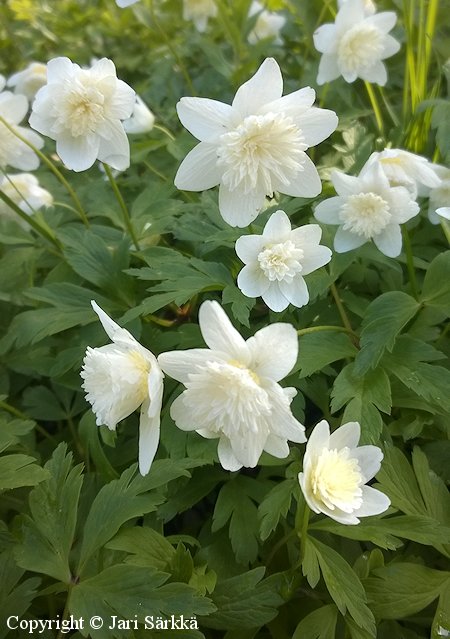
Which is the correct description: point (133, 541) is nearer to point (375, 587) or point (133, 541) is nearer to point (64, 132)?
point (375, 587)

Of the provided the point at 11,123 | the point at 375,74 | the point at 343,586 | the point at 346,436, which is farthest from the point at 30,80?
the point at 343,586

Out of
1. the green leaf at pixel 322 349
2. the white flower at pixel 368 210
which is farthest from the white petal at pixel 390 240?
the green leaf at pixel 322 349

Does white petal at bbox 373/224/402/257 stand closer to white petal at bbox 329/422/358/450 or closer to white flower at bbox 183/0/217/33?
white petal at bbox 329/422/358/450

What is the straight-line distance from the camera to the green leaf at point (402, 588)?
83cm

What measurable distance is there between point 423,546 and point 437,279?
47 centimetres

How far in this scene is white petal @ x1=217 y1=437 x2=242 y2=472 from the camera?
2.38ft

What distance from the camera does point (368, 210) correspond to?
97cm

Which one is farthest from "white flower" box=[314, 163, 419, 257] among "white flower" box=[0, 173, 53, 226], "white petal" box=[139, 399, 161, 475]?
"white flower" box=[0, 173, 53, 226]

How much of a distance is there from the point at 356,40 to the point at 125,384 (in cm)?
98

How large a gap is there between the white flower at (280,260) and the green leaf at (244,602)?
0.41 meters

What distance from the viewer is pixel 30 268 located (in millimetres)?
1287

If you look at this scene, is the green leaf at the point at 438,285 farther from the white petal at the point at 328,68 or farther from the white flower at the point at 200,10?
the white flower at the point at 200,10

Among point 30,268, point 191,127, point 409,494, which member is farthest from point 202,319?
point 30,268

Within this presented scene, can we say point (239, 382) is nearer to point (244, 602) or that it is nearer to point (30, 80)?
point (244, 602)
